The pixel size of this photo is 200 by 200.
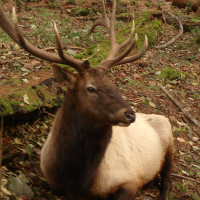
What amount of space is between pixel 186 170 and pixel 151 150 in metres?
1.13

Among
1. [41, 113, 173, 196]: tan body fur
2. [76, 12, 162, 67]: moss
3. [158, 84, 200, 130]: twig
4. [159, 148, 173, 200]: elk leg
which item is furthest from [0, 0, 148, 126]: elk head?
[158, 84, 200, 130]: twig

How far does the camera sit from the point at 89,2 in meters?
13.5

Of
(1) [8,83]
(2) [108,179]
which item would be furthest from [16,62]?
(2) [108,179]

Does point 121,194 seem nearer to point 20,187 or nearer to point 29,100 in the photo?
point 20,187

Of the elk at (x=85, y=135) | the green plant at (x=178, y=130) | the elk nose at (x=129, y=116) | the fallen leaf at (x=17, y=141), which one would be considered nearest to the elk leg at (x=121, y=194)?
the elk at (x=85, y=135)

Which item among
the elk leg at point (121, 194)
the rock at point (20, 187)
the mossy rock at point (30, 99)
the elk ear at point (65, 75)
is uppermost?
the elk ear at point (65, 75)

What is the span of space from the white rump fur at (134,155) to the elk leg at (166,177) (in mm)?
129

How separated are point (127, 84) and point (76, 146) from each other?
4112mm

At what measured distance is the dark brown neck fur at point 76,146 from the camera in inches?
147

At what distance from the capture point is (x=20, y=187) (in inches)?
152

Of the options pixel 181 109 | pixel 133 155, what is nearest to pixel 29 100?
pixel 133 155

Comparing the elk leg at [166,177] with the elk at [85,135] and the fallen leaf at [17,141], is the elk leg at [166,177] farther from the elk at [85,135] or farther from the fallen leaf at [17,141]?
the fallen leaf at [17,141]

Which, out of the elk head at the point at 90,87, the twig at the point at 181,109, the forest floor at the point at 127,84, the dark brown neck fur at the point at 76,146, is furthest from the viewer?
the twig at the point at 181,109

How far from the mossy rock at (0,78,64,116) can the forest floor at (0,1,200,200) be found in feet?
0.67
